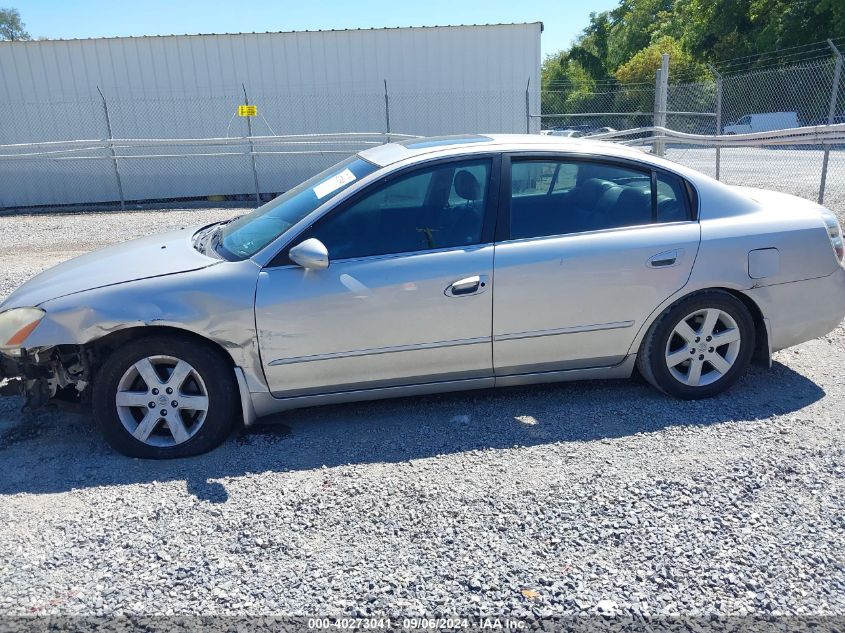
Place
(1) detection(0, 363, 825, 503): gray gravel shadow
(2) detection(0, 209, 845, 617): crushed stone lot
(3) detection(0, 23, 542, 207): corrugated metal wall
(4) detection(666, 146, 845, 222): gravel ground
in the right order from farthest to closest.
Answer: (3) detection(0, 23, 542, 207): corrugated metal wall
(4) detection(666, 146, 845, 222): gravel ground
(1) detection(0, 363, 825, 503): gray gravel shadow
(2) detection(0, 209, 845, 617): crushed stone lot

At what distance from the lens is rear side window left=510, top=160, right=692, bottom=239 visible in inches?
158

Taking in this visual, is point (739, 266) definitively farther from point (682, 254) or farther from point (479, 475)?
point (479, 475)

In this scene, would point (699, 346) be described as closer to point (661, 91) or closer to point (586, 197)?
point (586, 197)

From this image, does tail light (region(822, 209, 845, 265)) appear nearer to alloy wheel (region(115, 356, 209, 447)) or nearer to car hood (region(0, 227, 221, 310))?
car hood (region(0, 227, 221, 310))

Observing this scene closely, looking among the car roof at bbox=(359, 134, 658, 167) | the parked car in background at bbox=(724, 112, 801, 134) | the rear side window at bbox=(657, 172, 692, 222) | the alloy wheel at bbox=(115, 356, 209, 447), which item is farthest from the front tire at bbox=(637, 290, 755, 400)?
the parked car in background at bbox=(724, 112, 801, 134)

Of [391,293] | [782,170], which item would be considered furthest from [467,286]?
[782,170]

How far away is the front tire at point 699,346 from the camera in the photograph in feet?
13.5

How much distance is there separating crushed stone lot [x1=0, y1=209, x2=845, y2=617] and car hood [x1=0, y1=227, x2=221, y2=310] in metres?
0.88

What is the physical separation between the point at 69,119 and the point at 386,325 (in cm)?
1470

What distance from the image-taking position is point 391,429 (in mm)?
3996

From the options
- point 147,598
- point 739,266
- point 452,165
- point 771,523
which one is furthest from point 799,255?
point 147,598

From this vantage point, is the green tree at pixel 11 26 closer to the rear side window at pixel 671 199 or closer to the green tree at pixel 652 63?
the green tree at pixel 652 63

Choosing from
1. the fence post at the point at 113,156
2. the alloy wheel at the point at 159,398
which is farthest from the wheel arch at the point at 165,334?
the fence post at the point at 113,156

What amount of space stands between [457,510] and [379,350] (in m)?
1.03
